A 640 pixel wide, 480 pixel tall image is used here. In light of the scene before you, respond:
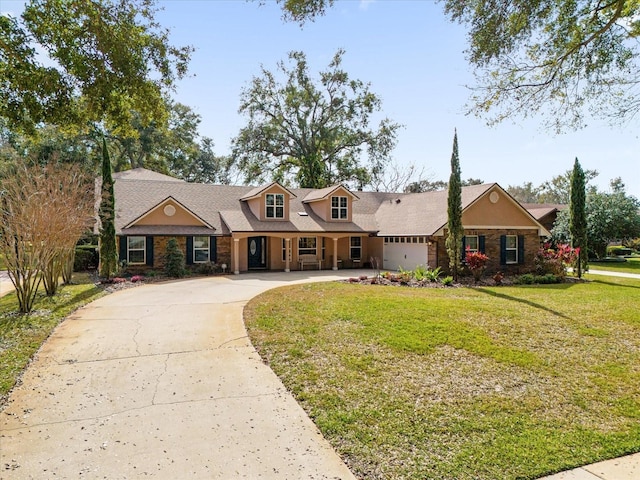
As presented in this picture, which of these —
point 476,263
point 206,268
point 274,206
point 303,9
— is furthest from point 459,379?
point 274,206

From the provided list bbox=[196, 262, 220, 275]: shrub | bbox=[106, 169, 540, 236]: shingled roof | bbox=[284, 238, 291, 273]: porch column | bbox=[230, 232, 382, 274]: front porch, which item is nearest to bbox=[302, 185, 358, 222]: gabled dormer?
bbox=[106, 169, 540, 236]: shingled roof

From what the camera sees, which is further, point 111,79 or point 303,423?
point 111,79

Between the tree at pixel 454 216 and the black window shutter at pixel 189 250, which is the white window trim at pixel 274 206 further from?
the tree at pixel 454 216

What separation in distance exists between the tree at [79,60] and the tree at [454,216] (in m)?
12.3

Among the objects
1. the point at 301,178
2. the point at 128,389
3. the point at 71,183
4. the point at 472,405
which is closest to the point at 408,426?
the point at 472,405

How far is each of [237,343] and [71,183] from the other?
10.3m

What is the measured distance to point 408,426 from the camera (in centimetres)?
499

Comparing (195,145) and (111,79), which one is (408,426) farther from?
(195,145)

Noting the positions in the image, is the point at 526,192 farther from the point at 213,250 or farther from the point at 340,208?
the point at 213,250

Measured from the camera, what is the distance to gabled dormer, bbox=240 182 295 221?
21.6 m

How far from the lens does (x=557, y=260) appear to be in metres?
19.0

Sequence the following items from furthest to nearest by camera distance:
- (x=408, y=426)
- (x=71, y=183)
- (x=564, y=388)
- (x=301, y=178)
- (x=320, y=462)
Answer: (x=301, y=178) < (x=71, y=183) < (x=564, y=388) < (x=408, y=426) < (x=320, y=462)

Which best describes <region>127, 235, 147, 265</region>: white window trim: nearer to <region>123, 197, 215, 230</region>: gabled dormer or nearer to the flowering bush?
<region>123, 197, 215, 230</region>: gabled dormer

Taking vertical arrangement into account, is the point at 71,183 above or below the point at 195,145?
below
